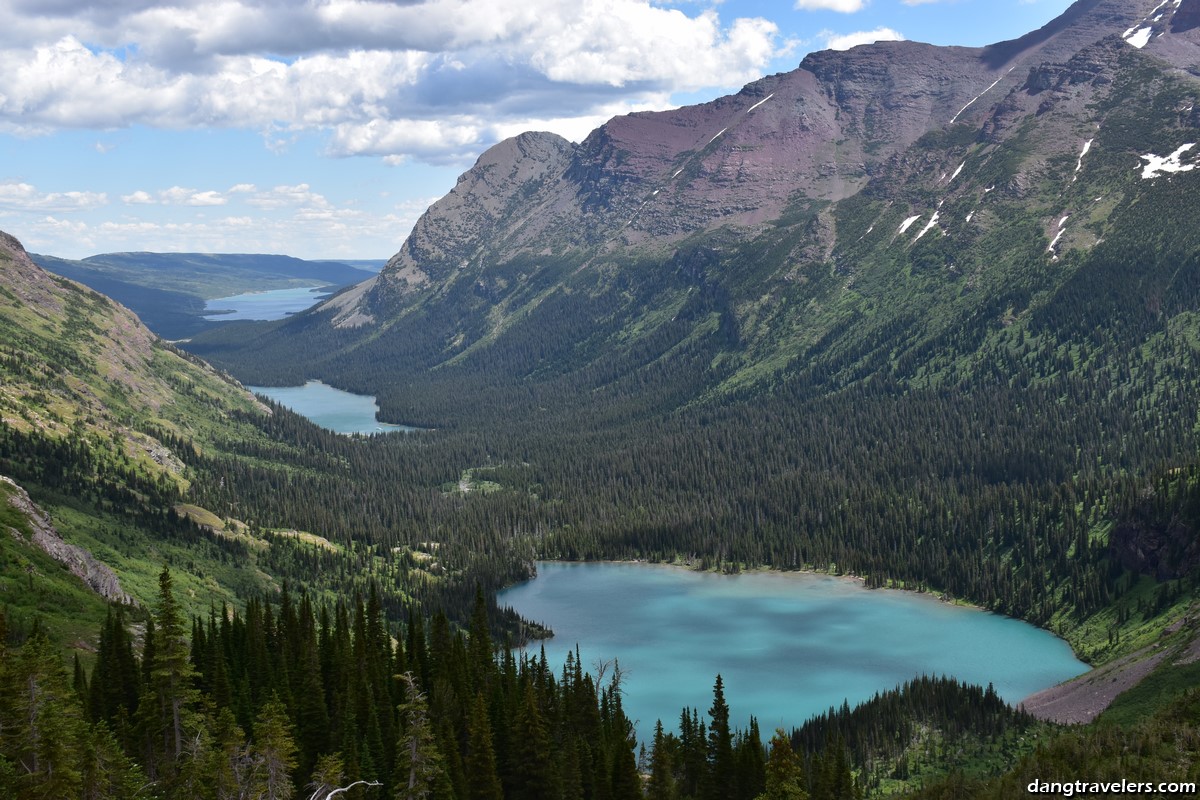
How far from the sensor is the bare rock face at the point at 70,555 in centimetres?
14188

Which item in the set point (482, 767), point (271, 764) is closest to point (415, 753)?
A: point (271, 764)

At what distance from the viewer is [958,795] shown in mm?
101312

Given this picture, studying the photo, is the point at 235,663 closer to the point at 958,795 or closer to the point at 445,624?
the point at 445,624

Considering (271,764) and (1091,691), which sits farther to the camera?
(1091,691)

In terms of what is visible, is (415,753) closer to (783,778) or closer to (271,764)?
(271,764)

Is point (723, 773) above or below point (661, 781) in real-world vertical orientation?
below

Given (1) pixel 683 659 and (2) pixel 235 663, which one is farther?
(1) pixel 683 659

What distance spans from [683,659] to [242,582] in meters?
69.4

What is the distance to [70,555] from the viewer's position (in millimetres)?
145625

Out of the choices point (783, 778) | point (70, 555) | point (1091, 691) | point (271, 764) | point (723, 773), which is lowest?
point (1091, 691)

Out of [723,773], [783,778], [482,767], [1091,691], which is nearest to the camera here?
[783,778]

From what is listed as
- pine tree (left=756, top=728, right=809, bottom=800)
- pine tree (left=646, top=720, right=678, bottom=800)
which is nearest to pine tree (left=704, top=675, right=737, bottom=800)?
pine tree (left=646, top=720, right=678, bottom=800)

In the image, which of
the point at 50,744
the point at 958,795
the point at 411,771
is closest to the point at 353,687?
the point at 411,771

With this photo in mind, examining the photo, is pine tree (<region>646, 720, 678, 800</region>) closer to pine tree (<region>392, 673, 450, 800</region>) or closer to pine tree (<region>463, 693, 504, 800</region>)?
pine tree (<region>463, 693, 504, 800</region>)
